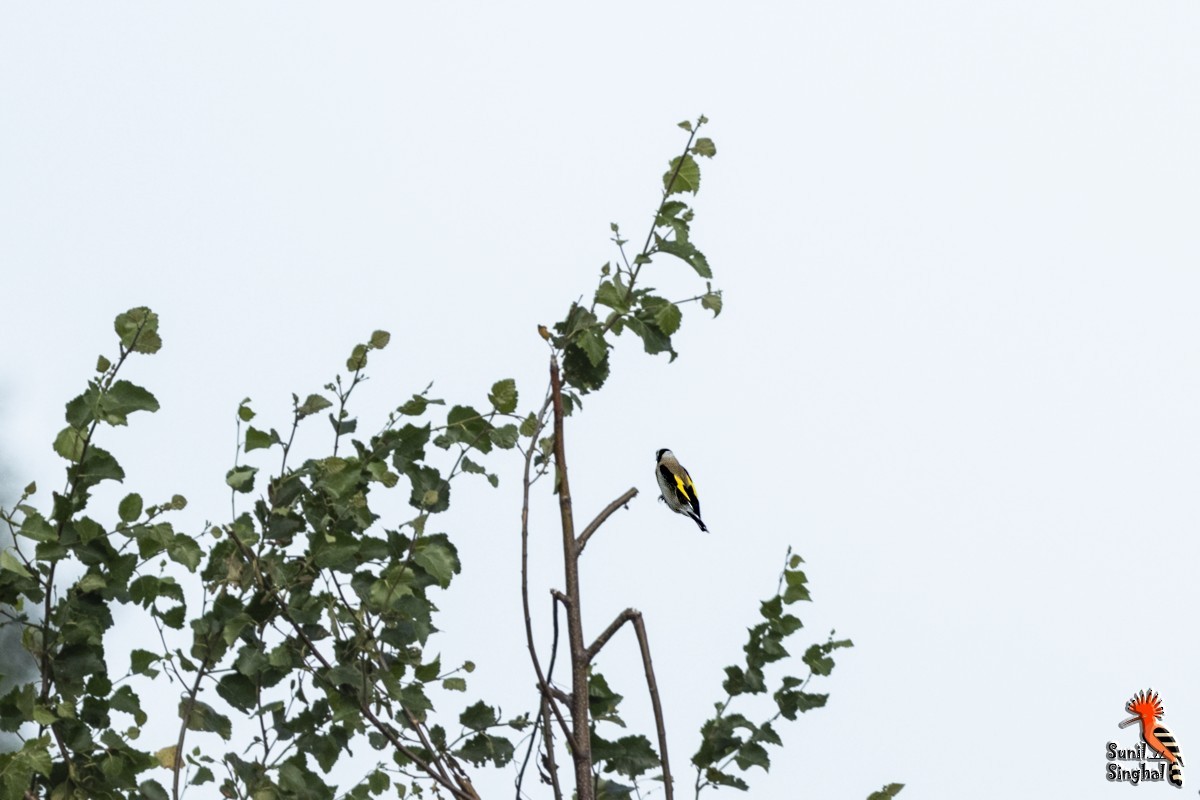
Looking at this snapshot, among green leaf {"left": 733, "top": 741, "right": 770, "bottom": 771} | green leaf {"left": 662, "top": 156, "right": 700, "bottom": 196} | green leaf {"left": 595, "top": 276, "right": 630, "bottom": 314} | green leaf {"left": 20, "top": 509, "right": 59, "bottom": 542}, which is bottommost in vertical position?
green leaf {"left": 733, "top": 741, "right": 770, "bottom": 771}

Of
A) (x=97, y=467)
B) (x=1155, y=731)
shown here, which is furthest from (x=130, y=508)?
(x=1155, y=731)

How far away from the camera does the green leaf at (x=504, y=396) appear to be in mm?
4098

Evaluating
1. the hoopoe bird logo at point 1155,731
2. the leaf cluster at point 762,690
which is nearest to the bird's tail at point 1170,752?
the hoopoe bird logo at point 1155,731

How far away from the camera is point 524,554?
2896 millimetres

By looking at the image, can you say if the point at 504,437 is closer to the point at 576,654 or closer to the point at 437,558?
the point at 437,558

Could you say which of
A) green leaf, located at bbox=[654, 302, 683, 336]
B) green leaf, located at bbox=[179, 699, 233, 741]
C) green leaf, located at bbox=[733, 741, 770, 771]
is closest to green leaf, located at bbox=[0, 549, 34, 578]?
green leaf, located at bbox=[179, 699, 233, 741]

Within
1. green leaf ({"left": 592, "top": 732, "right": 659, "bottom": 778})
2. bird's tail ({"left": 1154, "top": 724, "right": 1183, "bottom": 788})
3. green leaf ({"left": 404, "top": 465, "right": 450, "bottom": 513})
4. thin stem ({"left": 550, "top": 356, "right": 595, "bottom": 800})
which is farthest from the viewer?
bird's tail ({"left": 1154, "top": 724, "right": 1183, "bottom": 788})

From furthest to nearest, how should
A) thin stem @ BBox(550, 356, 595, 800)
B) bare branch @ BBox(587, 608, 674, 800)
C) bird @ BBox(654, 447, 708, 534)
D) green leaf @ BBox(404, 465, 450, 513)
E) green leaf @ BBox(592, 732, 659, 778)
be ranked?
green leaf @ BBox(404, 465, 450, 513), bird @ BBox(654, 447, 708, 534), green leaf @ BBox(592, 732, 659, 778), thin stem @ BBox(550, 356, 595, 800), bare branch @ BBox(587, 608, 674, 800)

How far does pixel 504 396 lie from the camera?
13.4ft

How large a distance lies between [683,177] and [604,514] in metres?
1.30

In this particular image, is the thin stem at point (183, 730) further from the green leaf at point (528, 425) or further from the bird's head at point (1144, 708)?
the bird's head at point (1144, 708)

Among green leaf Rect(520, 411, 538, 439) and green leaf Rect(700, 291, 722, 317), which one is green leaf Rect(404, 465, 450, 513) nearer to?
green leaf Rect(520, 411, 538, 439)

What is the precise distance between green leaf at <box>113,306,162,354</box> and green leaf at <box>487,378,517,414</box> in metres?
0.85

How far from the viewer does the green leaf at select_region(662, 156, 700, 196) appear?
4.10 m
